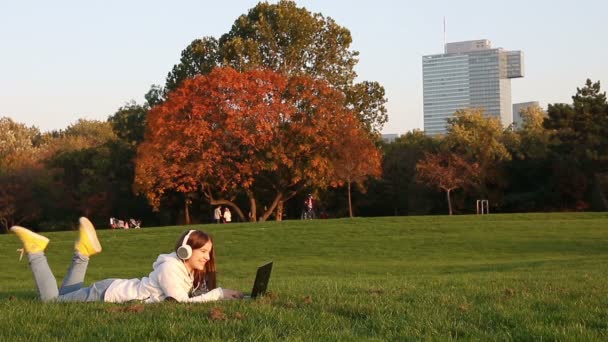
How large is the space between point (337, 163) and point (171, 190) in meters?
15.0

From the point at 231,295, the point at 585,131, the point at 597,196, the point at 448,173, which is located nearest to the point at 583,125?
the point at 585,131

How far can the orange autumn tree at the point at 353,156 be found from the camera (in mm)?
49344

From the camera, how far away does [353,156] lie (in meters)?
49.3

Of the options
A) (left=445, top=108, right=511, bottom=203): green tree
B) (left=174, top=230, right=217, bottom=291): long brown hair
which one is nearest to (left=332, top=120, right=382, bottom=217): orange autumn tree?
(left=445, top=108, right=511, bottom=203): green tree

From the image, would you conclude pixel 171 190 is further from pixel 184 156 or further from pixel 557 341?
pixel 557 341

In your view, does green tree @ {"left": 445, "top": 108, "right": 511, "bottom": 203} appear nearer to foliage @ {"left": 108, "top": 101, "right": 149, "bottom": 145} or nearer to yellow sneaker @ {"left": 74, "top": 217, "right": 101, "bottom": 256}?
foliage @ {"left": 108, "top": 101, "right": 149, "bottom": 145}

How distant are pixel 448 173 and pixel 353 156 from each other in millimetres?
12807

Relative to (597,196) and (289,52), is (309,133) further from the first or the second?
(597,196)

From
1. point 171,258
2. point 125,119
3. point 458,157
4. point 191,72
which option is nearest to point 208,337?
point 171,258

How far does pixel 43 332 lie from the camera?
6109 mm

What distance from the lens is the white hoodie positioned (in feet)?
26.4

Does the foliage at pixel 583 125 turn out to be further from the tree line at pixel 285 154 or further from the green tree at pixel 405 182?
the green tree at pixel 405 182

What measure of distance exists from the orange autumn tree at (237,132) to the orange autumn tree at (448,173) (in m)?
12.2

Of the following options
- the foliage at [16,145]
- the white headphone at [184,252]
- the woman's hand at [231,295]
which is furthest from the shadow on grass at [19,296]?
the foliage at [16,145]
